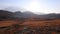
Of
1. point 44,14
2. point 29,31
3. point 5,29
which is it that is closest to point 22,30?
point 29,31

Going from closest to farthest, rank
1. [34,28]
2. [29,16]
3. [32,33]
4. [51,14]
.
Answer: [32,33] → [34,28] → [29,16] → [51,14]

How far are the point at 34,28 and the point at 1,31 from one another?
2.59 meters

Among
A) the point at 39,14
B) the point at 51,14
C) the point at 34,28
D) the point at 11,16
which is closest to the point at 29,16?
the point at 39,14

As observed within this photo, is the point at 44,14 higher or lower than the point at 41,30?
higher

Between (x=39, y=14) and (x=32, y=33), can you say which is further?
(x=39, y=14)

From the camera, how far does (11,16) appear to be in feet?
44.6

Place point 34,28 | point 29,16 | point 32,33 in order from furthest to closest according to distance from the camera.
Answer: point 29,16 < point 34,28 < point 32,33

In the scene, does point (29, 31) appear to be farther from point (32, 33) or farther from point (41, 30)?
point (41, 30)

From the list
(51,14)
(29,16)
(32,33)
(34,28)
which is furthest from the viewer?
(51,14)

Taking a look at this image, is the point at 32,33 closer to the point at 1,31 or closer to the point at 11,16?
the point at 1,31

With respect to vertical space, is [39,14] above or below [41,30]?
above

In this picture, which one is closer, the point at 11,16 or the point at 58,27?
the point at 58,27

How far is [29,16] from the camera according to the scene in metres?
13.3

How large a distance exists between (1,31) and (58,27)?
4.61 metres
